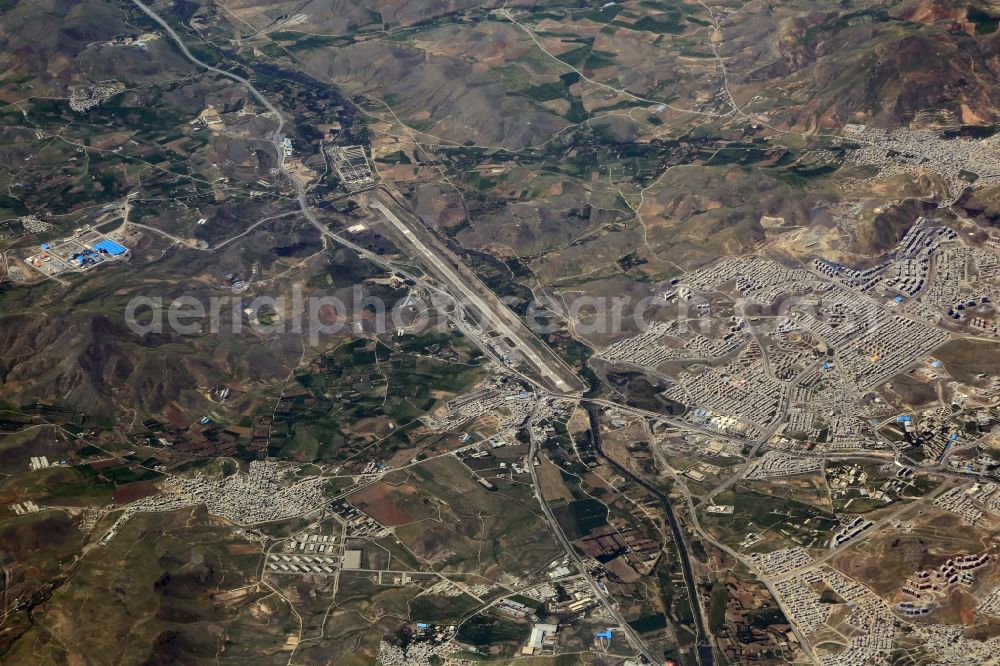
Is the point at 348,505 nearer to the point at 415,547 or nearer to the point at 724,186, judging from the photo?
the point at 415,547

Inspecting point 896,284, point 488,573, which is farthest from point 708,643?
point 896,284

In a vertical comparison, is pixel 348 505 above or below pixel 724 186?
below

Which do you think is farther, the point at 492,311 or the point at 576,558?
the point at 492,311

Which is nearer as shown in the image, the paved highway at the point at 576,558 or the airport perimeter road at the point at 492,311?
the paved highway at the point at 576,558

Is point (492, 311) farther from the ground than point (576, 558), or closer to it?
farther from the ground

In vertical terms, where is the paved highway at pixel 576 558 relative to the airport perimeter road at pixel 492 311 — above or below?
below

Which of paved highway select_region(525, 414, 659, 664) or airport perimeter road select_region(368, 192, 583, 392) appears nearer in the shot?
paved highway select_region(525, 414, 659, 664)

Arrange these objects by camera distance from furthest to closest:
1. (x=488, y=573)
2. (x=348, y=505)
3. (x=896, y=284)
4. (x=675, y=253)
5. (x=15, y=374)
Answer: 1. (x=675, y=253)
2. (x=896, y=284)
3. (x=15, y=374)
4. (x=348, y=505)
5. (x=488, y=573)

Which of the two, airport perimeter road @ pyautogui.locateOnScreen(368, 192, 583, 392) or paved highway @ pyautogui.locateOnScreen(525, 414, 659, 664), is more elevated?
airport perimeter road @ pyautogui.locateOnScreen(368, 192, 583, 392)
